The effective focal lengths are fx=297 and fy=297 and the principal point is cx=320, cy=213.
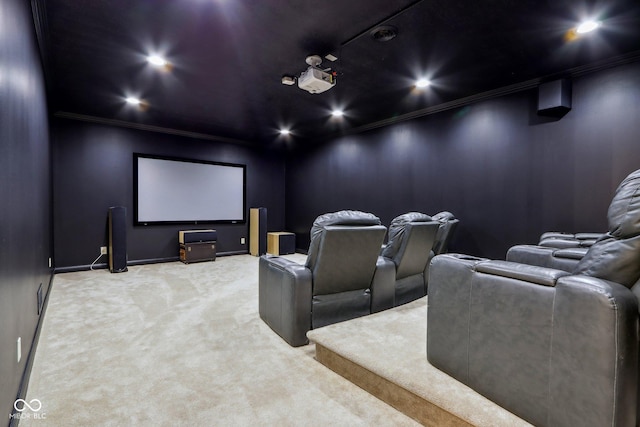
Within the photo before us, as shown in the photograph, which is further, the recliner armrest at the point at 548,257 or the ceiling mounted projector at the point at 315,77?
the ceiling mounted projector at the point at 315,77

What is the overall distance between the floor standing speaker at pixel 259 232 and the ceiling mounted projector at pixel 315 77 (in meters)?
3.80

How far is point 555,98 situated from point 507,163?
2.80 feet

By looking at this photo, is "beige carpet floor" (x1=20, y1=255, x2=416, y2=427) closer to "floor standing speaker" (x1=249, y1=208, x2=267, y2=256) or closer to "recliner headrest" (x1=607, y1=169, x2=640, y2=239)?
"recliner headrest" (x1=607, y1=169, x2=640, y2=239)

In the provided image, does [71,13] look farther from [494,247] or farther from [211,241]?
[494,247]

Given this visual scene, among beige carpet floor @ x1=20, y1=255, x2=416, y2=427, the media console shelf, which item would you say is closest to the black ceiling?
the media console shelf

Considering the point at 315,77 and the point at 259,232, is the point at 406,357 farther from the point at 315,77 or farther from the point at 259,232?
the point at 259,232

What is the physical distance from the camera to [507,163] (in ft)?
12.6

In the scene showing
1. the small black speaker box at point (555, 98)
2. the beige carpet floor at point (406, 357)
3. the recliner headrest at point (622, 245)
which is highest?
the small black speaker box at point (555, 98)

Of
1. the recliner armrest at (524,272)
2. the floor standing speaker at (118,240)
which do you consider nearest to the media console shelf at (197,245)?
the floor standing speaker at (118,240)

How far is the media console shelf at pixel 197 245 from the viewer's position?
5613 millimetres

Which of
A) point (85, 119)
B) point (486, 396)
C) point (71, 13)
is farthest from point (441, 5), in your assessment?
point (85, 119)

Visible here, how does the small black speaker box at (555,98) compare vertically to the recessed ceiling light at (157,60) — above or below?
below

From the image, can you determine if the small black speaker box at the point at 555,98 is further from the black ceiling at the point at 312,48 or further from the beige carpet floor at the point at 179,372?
the beige carpet floor at the point at 179,372

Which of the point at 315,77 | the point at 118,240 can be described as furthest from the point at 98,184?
the point at 315,77
